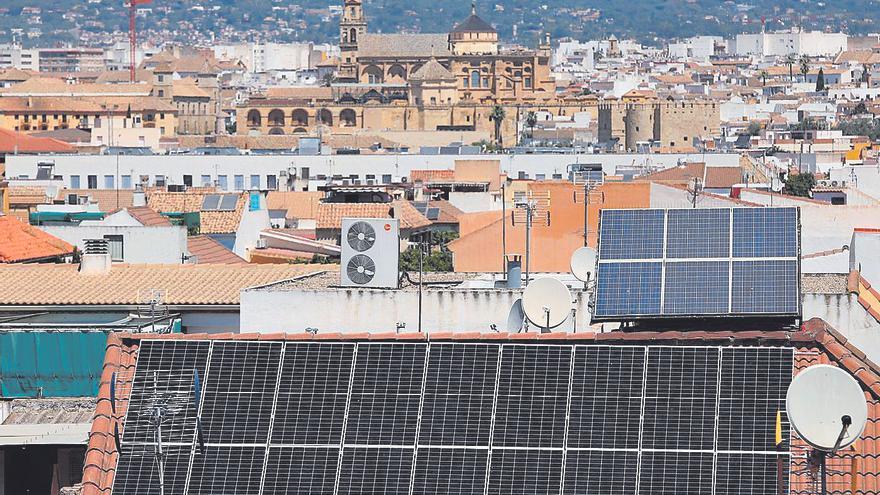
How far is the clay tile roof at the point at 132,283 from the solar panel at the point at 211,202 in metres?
13.1

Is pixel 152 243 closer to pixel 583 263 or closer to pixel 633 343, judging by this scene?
pixel 583 263

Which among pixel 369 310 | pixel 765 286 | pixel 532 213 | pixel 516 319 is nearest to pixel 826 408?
pixel 765 286

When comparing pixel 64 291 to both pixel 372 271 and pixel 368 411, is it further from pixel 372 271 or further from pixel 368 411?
pixel 368 411

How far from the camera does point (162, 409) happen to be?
9594 millimetres

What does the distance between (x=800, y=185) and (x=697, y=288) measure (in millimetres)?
27270

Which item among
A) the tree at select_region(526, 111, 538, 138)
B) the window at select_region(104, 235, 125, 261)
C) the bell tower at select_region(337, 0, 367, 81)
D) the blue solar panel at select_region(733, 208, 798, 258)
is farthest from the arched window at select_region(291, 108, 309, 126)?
the blue solar panel at select_region(733, 208, 798, 258)

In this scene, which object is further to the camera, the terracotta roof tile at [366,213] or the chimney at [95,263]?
the terracotta roof tile at [366,213]

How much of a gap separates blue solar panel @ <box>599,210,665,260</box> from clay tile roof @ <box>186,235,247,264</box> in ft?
41.1

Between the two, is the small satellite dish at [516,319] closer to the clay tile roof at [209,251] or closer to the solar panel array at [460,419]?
the solar panel array at [460,419]

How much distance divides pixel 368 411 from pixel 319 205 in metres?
30.1

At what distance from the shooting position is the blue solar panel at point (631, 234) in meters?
11.4

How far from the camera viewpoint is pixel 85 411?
44.8 feet

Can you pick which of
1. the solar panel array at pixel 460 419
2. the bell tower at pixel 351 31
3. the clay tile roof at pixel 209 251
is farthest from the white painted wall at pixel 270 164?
the bell tower at pixel 351 31

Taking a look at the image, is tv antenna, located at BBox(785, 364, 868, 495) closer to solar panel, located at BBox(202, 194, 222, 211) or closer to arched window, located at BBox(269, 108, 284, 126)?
solar panel, located at BBox(202, 194, 222, 211)
